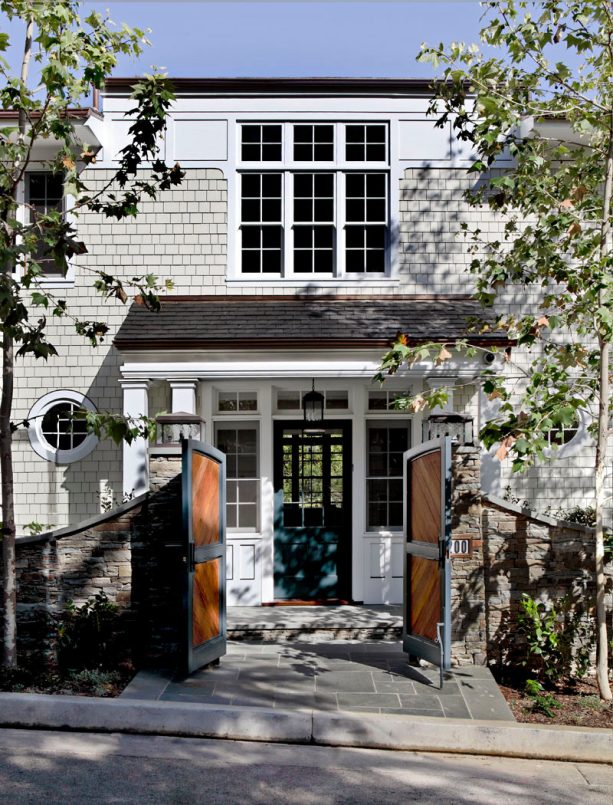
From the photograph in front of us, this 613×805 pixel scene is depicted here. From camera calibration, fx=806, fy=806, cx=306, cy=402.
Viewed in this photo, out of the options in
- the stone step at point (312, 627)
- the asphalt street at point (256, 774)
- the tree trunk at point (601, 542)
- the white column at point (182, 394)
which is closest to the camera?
the asphalt street at point (256, 774)

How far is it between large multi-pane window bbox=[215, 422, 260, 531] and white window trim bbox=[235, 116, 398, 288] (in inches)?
77.5

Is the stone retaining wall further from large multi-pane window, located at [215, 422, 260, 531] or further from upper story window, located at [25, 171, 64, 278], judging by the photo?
upper story window, located at [25, 171, 64, 278]

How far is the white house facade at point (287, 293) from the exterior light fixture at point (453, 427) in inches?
97.9

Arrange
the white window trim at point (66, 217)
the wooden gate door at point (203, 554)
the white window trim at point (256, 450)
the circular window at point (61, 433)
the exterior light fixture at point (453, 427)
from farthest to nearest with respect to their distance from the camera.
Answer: the white window trim at point (66, 217) → the circular window at point (61, 433) → the white window trim at point (256, 450) → the exterior light fixture at point (453, 427) → the wooden gate door at point (203, 554)

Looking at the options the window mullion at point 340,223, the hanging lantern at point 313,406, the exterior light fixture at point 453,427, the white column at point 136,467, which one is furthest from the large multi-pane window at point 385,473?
the white column at point 136,467

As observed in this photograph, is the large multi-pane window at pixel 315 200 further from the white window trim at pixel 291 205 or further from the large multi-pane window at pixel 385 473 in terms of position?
the large multi-pane window at pixel 385 473

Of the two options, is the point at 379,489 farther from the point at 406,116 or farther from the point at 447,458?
the point at 406,116

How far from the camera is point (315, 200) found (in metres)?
10.9

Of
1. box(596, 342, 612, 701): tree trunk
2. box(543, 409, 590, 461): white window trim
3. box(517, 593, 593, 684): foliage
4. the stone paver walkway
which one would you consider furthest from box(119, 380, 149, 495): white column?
box(596, 342, 612, 701): tree trunk

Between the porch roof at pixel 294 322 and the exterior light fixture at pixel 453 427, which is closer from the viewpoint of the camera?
the exterior light fixture at pixel 453 427

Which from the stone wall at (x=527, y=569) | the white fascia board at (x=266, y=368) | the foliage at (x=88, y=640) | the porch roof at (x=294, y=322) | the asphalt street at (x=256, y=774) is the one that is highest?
the porch roof at (x=294, y=322)

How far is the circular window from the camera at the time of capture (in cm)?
1073

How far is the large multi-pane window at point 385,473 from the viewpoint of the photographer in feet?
34.7

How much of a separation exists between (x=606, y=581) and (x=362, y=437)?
3.87 m
